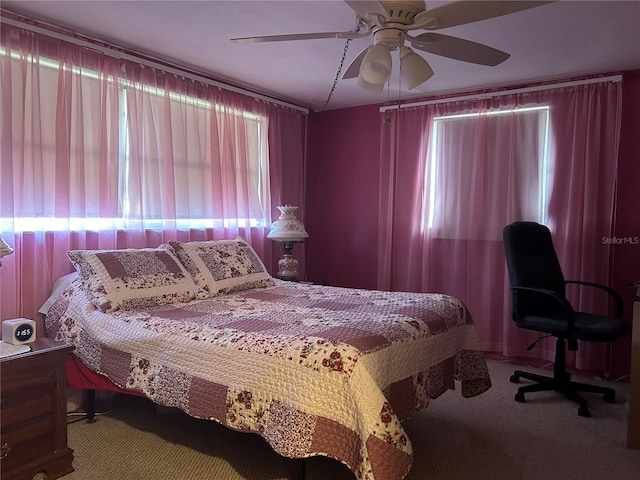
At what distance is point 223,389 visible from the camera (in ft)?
6.53

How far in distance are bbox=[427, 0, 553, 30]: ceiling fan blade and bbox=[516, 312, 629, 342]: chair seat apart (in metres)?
2.00

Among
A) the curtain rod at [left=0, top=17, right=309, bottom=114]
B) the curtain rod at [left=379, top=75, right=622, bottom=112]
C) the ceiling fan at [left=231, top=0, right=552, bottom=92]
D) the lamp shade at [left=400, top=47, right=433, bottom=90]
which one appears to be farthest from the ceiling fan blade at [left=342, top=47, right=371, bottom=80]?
the curtain rod at [left=0, top=17, right=309, bottom=114]

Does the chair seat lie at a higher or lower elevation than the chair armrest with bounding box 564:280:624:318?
lower

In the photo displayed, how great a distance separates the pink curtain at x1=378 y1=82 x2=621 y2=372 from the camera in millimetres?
3699

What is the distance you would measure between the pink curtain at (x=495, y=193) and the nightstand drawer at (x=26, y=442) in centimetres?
311

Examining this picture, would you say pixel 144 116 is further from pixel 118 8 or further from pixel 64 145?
pixel 118 8

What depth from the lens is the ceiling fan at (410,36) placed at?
183cm

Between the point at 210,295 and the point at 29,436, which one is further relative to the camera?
the point at 210,295

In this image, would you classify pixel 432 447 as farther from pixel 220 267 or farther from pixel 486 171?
pixel 486 171

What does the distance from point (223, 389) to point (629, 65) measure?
3577 millimetres

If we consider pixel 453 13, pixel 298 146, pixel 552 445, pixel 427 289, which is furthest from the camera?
pixel 298 146

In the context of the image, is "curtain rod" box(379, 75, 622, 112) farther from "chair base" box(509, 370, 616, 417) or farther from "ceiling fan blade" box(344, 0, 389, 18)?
"chair base" box(509, 370, 616, 417)

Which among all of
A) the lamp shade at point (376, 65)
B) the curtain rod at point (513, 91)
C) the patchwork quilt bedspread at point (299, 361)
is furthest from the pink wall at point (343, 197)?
the lamp shade at point (376, 65)

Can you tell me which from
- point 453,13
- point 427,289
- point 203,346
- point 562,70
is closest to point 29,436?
point 203,346
